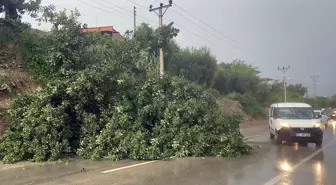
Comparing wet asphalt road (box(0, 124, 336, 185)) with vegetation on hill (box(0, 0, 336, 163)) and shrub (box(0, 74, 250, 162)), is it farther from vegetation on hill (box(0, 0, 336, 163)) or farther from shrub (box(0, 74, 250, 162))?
vegetation on hill (box(0, 0, 336, 163))

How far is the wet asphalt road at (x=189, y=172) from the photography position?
783 cm

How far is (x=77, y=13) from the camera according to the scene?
14719 mm

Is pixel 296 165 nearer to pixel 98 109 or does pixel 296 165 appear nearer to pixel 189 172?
pixel 189 172

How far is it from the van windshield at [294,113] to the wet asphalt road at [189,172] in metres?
3.65

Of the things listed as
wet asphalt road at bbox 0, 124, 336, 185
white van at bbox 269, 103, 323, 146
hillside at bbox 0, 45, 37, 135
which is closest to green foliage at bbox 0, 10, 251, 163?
hillside at bbox 0, 45, 37, 135

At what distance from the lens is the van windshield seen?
15.2 metres

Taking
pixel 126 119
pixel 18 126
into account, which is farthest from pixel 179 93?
pixel 18 126

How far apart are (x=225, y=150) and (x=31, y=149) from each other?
6524 mm

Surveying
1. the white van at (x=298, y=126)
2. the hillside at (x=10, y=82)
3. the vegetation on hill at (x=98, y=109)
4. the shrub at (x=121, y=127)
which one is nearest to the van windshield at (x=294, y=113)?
the white van at (x=298, y=126)

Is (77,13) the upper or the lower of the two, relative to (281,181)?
upper

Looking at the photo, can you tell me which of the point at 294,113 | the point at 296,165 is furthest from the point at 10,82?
the point at 294,113

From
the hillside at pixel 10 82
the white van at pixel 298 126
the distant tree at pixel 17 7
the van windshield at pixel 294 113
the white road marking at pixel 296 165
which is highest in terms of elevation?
the distant tree at pixel 17 7

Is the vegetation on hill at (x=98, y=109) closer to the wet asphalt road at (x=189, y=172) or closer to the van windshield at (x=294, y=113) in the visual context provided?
the wet asphalt road at (x=189, y=172)

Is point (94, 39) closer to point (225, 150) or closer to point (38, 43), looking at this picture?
point (38, 43)
